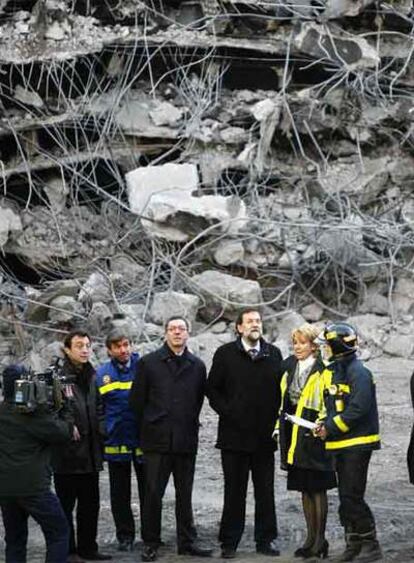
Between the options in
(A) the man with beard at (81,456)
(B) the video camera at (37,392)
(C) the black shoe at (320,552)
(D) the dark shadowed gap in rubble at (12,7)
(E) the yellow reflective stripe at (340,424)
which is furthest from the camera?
(D) the dark shadowed gap in rubble at (12,7)

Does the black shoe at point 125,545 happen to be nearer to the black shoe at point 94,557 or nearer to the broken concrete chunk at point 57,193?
the black shoe at point 94,557

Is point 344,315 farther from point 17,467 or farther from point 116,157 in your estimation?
point 17,467

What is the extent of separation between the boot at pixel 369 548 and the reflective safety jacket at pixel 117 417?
1482 millimetres

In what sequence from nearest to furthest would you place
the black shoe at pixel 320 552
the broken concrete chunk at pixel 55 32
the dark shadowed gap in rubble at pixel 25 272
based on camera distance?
the black shoe at pixel 320 552 → the dark shadowed gap in rubble at pixel 25 272 → the broken concrete chunk at pixel 55 32

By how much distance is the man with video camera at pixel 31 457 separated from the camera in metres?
7.02

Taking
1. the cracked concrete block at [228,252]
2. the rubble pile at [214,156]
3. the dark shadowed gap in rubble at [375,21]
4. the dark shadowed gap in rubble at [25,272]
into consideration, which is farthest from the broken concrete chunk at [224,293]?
the dark shadowed gap in rubble at [375,21]

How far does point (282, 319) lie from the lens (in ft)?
49.6

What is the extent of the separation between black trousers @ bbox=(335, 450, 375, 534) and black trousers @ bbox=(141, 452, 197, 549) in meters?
1.01

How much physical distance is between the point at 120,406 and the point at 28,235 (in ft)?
26.9

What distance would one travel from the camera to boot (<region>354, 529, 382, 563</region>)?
7488mm

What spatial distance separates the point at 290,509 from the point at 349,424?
2041mm

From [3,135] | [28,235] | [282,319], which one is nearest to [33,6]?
[3,135]

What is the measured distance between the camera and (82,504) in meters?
7.91

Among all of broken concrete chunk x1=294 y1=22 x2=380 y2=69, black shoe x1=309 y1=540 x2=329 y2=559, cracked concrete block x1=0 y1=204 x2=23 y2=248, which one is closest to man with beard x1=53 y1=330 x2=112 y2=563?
black shoe x1=309 y1=540 x2=329 y2=559
